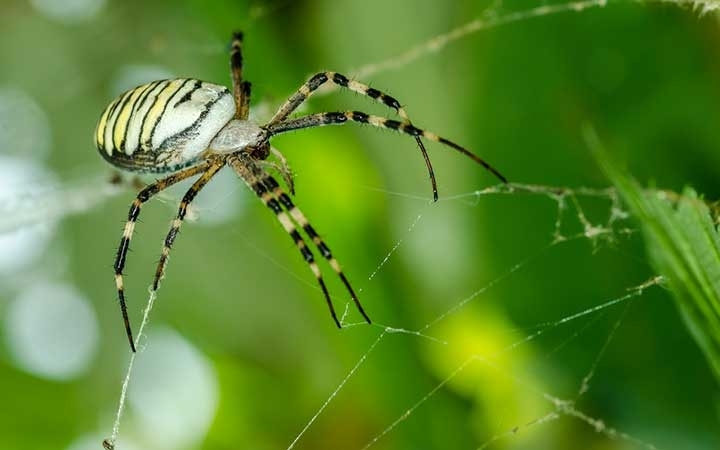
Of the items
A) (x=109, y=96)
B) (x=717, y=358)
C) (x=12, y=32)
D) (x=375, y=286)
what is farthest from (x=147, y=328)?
(x=717, y=358)

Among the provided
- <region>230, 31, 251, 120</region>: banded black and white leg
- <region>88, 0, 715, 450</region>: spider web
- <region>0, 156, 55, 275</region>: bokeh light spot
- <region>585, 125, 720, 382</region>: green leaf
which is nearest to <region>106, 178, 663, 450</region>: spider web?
<region>88, 0, 715, 450</region>: spider web

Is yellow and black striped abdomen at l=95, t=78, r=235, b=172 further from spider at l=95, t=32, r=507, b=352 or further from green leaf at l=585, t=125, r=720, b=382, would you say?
green leaf at l=585, t=125, r=720, b=382

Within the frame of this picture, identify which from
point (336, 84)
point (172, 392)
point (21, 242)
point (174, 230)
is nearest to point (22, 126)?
point (21, 242)

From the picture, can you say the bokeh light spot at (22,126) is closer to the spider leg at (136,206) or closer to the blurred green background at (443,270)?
the blurred green background at (443,270)

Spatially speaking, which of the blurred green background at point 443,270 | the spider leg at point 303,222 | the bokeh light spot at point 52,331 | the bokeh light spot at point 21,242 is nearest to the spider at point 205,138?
the spider leg at point 303,222

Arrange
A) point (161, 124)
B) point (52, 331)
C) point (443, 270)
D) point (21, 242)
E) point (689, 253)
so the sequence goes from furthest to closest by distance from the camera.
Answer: point (21, 242) → point (52, 331) → point (443, 270) → point (161, 124) → point (689, 253)

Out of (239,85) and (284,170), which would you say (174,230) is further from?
(239,85)

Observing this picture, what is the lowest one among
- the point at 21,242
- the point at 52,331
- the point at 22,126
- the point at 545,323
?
the point at 545,323
